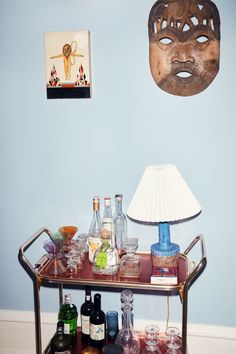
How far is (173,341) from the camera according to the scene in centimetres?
185

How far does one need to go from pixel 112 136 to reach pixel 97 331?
91 centimetres

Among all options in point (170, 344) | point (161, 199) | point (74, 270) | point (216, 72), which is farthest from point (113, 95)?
point (170, 344)

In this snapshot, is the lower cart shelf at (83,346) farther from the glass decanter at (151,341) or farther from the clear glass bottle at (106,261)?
the clear glass bottle at (106,261)

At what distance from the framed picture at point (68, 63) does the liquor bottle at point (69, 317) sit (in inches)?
39.4

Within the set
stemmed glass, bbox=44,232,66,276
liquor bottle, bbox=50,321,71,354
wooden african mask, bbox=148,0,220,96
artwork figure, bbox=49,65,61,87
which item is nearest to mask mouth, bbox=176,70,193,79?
wooden african mask, bbox=148,0,220,96

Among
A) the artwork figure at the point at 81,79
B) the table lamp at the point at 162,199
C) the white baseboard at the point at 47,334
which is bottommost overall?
the white baseboard at the point at 47,334

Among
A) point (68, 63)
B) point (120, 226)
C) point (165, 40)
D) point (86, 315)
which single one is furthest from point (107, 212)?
point (165, 40)

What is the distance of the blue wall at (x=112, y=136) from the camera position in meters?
1.88

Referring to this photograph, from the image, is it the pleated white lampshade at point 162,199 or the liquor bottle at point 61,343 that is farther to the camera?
the liquor bottle at point 61,343

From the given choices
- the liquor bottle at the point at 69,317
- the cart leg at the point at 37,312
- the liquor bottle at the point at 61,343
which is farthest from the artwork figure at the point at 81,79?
the liquor bottle at the point at 61,343

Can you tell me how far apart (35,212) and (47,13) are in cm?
98

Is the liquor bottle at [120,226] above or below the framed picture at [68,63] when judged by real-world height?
below

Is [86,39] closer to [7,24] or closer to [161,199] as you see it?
[7,24]

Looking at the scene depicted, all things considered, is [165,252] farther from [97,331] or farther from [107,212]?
[97,331]
